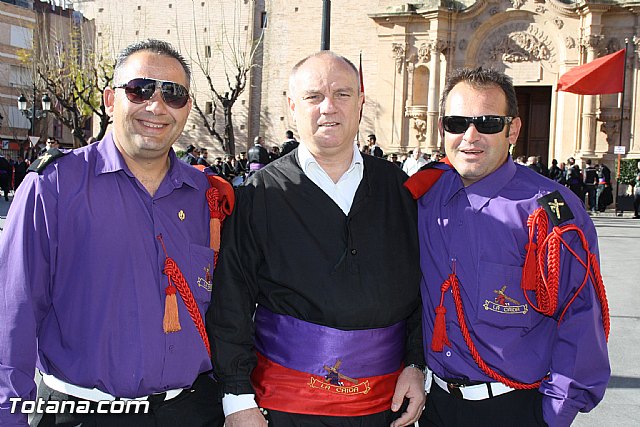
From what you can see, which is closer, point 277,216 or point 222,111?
point 277,216

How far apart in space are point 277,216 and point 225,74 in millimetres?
31708

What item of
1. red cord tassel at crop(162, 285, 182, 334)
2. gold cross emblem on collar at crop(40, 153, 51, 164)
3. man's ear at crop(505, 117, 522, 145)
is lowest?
red cord tassel at crop(162, 285, 182, 334)

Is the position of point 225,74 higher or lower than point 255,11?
lower

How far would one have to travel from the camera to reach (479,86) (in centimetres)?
325

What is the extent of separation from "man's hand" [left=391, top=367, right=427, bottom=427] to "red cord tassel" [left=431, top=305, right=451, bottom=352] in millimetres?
180

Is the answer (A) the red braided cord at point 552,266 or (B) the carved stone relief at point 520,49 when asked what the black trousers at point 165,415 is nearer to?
(A) the red braided cord at point 552,266

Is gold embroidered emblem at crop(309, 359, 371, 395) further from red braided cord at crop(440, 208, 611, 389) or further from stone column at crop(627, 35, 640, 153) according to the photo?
stone column at crop(627, 35, 640, 153)

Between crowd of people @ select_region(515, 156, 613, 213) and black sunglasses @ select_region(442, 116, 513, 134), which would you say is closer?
black sunglasses @ select_region(442, 116, 513, 134)

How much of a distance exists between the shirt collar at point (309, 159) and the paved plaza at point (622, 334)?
2984 mm

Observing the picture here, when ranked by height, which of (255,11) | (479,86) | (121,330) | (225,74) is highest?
(255,11)

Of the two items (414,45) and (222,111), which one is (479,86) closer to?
(414,45)

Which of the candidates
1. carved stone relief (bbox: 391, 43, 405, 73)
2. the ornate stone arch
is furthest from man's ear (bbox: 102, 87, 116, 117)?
carved stone relief (bbox: 391, 43, 405, 73)

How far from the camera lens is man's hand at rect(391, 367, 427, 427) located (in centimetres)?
310

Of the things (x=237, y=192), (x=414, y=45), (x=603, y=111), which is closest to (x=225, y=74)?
(x=414, y=45)
